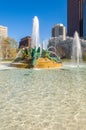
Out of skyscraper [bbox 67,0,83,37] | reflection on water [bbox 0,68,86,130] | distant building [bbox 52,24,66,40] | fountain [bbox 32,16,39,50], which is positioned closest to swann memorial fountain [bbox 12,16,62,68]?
fountain [bbox 32,16,39,50]

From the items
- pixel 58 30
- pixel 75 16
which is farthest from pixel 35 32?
pixel 58 30

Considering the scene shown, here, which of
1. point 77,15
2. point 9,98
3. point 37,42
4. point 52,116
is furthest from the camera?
point 77,15

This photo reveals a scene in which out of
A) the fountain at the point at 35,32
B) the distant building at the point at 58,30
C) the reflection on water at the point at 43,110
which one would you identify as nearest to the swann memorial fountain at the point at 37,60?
the fountain at the point at 35,32

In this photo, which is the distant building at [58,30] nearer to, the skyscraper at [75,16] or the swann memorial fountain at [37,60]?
the skyscraper at [75,16]

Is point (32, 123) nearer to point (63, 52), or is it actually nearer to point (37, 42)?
point (37, 42)

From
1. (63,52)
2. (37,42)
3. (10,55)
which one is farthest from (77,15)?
(37,42)

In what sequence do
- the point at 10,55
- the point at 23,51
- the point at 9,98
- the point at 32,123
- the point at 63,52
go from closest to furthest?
the point at 32,123, the point at 9,98, the point at 23,51, the point at 10,55, the point at 63,52

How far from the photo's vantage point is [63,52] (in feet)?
280

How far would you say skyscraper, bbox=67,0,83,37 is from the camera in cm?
12431

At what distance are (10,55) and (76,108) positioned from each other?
62182mm

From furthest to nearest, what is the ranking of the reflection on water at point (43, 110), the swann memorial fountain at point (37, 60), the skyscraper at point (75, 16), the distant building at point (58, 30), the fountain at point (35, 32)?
the distant building at point (58, 30) → the skyscraper at point (75, 16) → the fountain at point (35, 32) → the swann memorial fountain at point (37, 60) → the reflection on water at point (43, 110)

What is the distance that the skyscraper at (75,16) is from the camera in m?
124

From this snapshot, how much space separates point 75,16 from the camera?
12750 cm

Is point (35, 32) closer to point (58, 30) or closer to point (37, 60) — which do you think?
point (37, 60)
